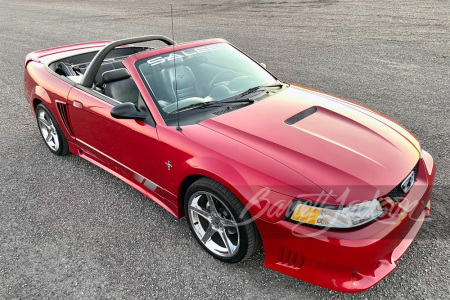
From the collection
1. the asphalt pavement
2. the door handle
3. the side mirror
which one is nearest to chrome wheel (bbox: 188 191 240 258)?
the asphalt pavement

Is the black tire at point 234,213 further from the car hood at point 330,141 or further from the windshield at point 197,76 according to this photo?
the windshield at point 197,76

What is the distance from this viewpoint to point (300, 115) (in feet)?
9.81

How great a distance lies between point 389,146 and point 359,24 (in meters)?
10.7

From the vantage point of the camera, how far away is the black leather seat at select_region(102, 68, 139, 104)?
137 inches

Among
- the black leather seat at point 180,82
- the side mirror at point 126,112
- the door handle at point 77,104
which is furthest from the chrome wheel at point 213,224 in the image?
the door handle at point 77,104

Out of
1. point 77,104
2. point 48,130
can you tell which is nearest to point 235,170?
point 77,104

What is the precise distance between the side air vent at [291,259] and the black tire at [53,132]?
310cm

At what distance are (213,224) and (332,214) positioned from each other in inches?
37.6

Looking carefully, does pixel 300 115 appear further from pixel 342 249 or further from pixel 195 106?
pixel 342 249

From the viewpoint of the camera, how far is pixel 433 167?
287cm

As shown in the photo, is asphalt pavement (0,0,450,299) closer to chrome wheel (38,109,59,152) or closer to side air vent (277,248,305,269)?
chrome wheel (38,109,59,152)

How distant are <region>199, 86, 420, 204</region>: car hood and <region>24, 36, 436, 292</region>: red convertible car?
0.03ft

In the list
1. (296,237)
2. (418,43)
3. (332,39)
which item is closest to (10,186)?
(296,237)

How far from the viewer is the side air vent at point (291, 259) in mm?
2262
